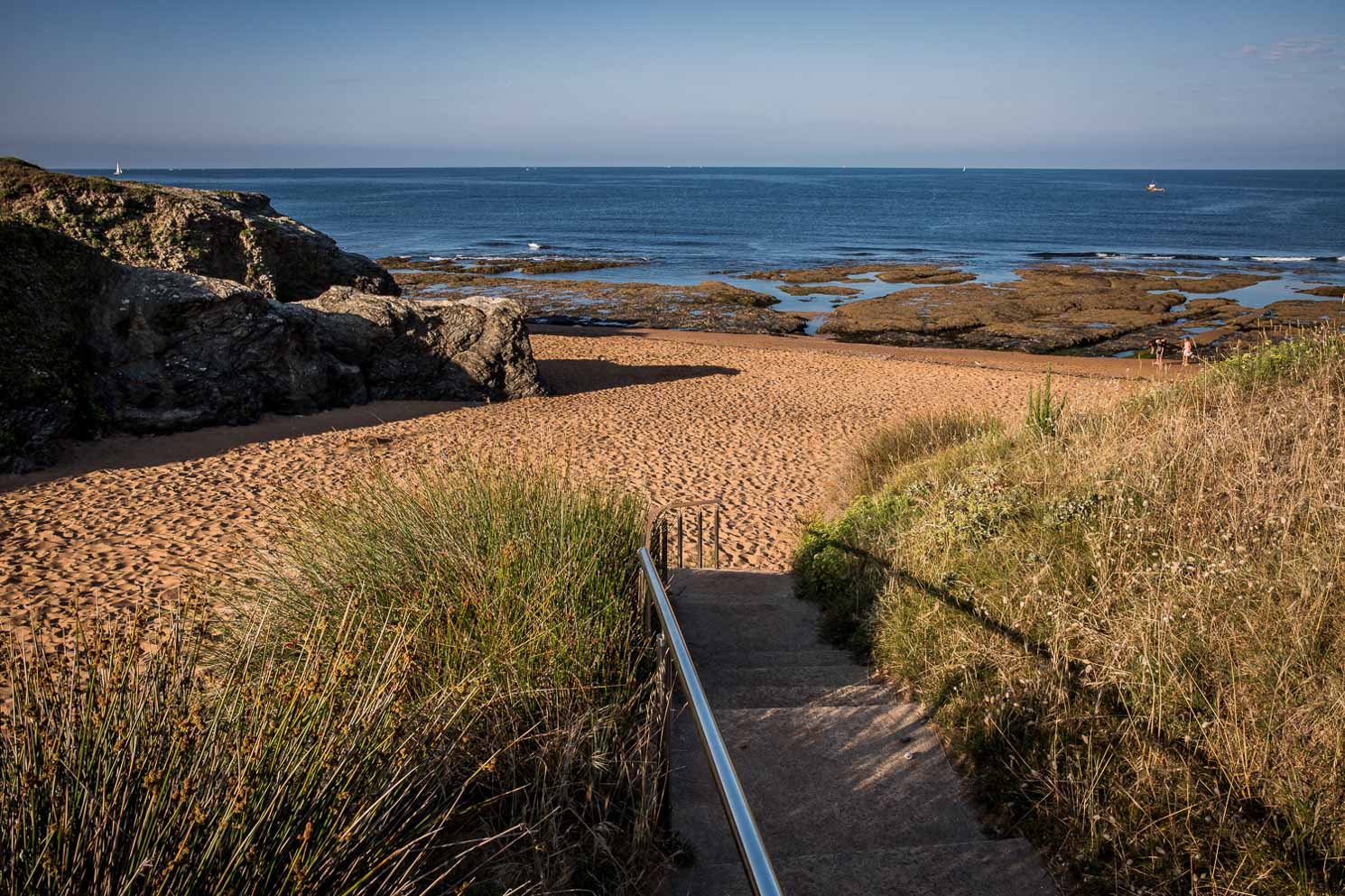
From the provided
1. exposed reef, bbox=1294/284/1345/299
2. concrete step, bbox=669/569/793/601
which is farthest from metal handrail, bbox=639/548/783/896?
exposed reef, bbox=1294/284/1345/299

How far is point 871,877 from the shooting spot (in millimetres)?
2725

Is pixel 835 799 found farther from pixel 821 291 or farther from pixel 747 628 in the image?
pixel 821 291

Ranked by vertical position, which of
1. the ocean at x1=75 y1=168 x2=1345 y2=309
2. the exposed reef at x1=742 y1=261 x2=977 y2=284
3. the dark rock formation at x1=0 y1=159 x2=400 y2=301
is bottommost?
the exposed reef at x1=742 y1=261 x2=977 y2=284

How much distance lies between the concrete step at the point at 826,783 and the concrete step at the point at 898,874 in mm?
155

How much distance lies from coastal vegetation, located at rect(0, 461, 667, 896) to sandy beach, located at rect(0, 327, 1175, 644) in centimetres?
86

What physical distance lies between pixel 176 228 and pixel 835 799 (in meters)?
15.4

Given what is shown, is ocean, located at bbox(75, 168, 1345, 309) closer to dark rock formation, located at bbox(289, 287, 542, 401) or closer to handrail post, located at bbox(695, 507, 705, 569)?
dark rock formation, located at bbox(289, 287, 542, 401)

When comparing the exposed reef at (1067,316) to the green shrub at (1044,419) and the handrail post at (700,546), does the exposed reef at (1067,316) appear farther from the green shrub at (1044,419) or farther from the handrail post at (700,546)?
the handrail post at (700,546)

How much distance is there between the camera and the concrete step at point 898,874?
2.69 metres

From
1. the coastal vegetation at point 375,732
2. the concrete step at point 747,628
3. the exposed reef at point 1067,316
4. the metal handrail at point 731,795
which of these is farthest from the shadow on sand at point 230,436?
the exposed reef at point 1067,316

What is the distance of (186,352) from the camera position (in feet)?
40.1

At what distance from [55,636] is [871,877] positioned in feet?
17.9

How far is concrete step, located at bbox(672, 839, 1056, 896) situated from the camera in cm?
269

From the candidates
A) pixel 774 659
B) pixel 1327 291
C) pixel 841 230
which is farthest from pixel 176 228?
pixel 841 230
